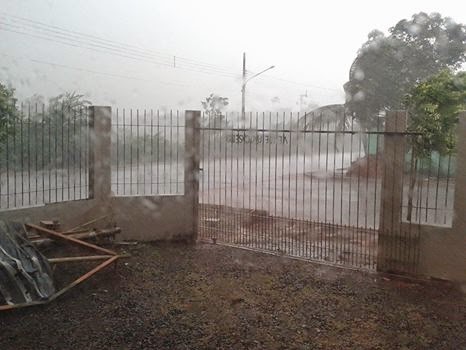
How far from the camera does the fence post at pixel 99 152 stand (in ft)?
20.7

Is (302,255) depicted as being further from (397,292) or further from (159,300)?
(159,300)

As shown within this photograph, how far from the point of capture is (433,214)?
17.3 ft

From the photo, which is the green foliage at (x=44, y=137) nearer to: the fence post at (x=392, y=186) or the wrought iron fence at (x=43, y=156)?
the wrought iron fence at (x=43, y=156)

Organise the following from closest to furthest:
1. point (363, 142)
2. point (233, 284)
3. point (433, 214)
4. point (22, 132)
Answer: point (233, 284)
point (433, 214)
point (22, 132)
point (363, 142)

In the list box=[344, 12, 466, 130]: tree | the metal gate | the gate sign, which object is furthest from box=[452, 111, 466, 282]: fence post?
box=[344, 12, 466, 130]: tree

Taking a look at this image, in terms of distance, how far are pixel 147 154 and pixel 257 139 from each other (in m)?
1.87

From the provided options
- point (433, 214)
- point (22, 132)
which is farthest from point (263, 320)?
point (22, 132)

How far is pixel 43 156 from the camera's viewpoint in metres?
6.03

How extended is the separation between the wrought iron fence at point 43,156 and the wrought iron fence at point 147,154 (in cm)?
49

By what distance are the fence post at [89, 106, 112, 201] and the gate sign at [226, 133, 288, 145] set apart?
184 cm

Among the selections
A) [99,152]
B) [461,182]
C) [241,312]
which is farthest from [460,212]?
[99,152]

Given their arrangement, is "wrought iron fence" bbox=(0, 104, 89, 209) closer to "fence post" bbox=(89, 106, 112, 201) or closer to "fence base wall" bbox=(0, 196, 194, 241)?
"fence post" bbox=(89, 106, 112, 201)

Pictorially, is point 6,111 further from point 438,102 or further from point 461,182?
point 438,102

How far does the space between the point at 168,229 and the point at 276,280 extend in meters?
2.31
